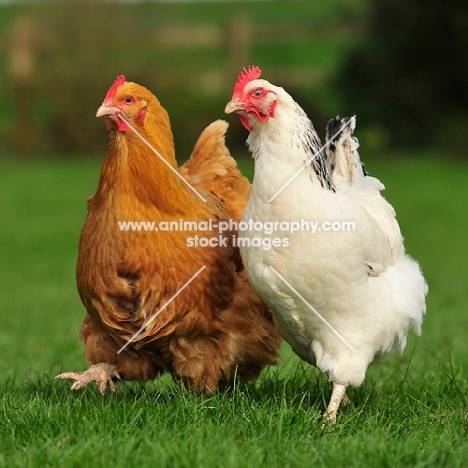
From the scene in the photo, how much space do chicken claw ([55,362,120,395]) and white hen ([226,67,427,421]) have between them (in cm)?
99

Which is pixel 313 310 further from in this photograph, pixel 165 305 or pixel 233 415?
pixel 165 305

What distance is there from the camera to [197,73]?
22625 millimetres

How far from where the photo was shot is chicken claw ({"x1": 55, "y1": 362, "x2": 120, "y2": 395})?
457 centimetres

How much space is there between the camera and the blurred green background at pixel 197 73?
21703mm

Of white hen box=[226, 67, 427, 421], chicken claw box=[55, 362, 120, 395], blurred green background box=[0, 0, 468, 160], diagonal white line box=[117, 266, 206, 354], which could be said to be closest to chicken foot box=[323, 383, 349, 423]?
white hen box=[226, 67, 427, 421]

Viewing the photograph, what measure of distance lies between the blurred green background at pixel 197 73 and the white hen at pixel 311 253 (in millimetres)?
16608

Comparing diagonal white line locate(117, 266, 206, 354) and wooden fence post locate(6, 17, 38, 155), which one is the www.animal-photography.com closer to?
diagonal white line locate(117, 266, 206, 354)

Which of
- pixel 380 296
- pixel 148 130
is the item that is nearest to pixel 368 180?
pixel 380 296

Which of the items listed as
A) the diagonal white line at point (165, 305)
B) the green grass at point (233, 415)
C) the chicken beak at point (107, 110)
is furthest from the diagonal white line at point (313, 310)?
the chicken beak at point (107, 110)

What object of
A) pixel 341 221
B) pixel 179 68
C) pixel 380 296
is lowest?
pixel 380 296

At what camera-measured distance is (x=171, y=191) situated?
4.55m

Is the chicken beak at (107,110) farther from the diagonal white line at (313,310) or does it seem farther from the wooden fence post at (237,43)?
the wooden fence post at (237,43)

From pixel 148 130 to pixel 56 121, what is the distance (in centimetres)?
1849

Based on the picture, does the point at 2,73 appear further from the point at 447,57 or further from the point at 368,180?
the point at 368,180
